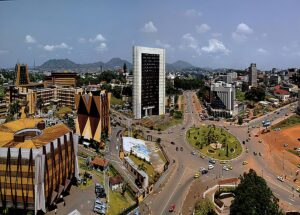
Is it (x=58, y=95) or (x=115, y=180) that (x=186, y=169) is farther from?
(x=58, y=95)

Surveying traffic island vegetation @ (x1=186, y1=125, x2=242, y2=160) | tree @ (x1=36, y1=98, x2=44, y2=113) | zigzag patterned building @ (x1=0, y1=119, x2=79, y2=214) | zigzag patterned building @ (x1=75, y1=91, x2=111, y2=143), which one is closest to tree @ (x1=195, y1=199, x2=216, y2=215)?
zigzag patterned building @ (x1=0, y1=119, x2=79, y2=214)

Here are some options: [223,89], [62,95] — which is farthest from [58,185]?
[223,89]

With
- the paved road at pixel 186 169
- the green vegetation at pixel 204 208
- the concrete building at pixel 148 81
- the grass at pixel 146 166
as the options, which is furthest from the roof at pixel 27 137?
the concrete building at pixel 148 81

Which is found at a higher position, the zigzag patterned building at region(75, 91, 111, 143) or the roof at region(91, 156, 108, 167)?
the zigzag patterned building at region(75, 91, 111, 143)

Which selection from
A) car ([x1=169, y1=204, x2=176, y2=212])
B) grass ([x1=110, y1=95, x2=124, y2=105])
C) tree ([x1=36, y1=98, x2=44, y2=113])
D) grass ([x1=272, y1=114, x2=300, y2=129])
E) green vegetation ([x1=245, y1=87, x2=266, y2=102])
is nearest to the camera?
car ([x1=169, y1=204, x2=176, y2=212])

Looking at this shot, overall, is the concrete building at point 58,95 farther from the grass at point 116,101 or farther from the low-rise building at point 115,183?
the low-rise building at point 115,183

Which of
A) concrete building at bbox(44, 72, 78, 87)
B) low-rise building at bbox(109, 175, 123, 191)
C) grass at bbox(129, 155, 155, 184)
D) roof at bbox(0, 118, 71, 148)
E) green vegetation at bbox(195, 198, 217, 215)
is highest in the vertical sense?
concrete building at bbox(44, 72, 78, 87)

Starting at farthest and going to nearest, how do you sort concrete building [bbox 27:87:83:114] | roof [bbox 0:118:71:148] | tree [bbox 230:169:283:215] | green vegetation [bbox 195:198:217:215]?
concrete building [bbox 27:87:83:114]
green vegetation [bbox 195:198:217:215]
roof [bbox 0:118:71:148]
tree [bbox 230:169:283:215]

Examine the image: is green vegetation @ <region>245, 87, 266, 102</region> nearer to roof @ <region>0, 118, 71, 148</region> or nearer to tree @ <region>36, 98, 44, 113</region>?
tree @ <region>36, 98, 44, 113</region>
